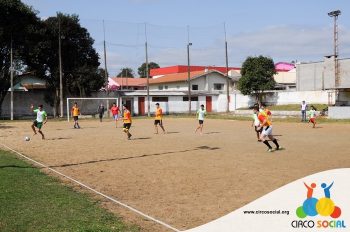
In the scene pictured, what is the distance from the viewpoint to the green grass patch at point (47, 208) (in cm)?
614

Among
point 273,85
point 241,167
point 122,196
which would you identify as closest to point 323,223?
point 122,196

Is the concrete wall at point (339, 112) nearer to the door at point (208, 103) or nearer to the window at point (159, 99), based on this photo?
the window at point (159, 99)

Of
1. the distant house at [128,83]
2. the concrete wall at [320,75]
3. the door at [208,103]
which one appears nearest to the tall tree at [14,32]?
the door at [208,103]

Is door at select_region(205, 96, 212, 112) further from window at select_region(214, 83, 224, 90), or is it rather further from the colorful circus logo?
the colorful circus logo

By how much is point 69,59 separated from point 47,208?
1743 inches

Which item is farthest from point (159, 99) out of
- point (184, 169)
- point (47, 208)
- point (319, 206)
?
point (319, 206)

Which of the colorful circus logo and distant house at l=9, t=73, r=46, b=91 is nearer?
the colorful circus logo

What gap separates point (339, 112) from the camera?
117 ft

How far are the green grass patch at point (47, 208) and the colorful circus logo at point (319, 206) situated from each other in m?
2.99

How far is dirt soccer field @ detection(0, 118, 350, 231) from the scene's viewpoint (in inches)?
296

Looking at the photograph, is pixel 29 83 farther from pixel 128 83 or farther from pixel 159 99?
pixel 128 83

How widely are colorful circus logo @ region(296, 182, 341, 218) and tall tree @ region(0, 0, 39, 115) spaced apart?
143ft

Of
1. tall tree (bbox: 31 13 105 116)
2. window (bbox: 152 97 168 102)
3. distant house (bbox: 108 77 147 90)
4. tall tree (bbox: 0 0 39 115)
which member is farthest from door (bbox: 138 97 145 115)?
distant house (bbox: 108 77 147 90)

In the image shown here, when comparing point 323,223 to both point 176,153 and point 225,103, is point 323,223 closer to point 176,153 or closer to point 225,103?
point 176,153
